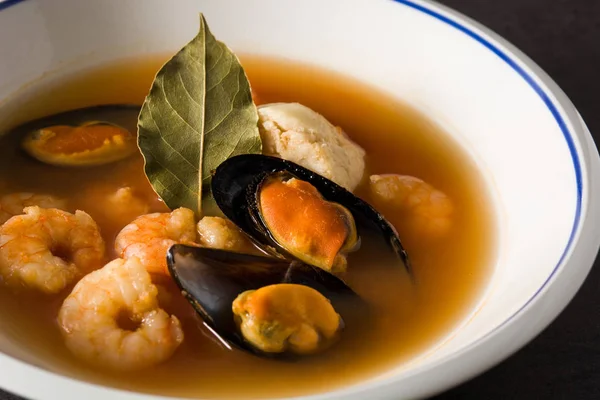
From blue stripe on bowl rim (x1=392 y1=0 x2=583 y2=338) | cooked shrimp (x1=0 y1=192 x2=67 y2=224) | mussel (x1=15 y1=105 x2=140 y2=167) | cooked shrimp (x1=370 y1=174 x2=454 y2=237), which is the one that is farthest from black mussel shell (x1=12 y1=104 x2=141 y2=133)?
blue stripe on bowl rim (x1=392 y1=0 x2=583 y2=338)

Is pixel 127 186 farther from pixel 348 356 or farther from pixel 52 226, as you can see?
pixel 348 356

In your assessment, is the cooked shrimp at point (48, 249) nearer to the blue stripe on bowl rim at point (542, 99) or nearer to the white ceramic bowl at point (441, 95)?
the white ceramic bowl at point (441, 95)

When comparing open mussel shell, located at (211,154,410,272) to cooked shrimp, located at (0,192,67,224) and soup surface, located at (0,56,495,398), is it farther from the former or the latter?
cooked shrimp, located at (0,192,67,224)

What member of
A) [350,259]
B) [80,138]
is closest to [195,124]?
[80,138]

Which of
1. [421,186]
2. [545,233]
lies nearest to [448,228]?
[421,186]

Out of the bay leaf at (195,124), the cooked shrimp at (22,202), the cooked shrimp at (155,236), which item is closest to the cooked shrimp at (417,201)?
the bay leaf at (195,124)
